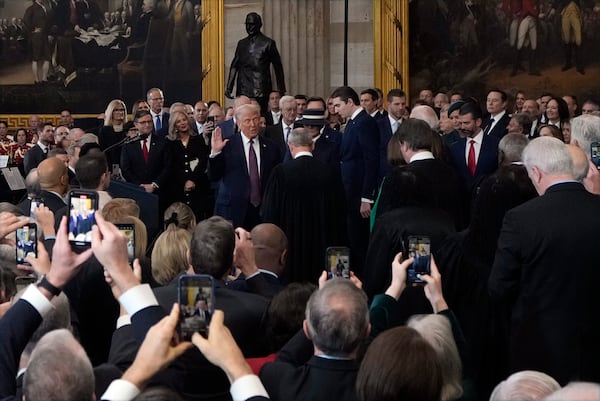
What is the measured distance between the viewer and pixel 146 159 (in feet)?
40.8

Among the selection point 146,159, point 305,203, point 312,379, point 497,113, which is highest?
point 497,113

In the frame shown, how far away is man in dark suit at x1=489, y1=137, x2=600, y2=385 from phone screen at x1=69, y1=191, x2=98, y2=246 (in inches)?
89.9

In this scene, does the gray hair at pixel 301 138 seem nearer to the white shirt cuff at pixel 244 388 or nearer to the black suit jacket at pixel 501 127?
the black suit jacket at pixel 501 127

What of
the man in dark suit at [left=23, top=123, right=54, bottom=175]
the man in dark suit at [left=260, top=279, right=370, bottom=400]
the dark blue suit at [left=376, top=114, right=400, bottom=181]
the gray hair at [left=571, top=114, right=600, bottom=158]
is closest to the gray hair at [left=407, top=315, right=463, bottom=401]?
the man in dark suit at [left=260, top=279, right=370, bottom=400]

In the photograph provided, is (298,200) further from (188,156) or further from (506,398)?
(506,398)

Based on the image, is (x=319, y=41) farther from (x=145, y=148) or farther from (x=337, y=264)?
(x=337, y=264)

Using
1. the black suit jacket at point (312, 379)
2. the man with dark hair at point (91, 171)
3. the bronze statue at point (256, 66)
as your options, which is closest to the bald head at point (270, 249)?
the man with dark hair at point (91, 171)

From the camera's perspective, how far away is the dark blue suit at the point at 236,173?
10.9 metres

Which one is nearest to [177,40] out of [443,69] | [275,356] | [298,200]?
[443,69]

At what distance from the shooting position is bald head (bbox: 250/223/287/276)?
22.4 ft

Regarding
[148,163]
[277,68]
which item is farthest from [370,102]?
[277,68]

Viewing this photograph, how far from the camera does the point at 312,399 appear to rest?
13.7 feet

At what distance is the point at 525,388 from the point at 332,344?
0.73m

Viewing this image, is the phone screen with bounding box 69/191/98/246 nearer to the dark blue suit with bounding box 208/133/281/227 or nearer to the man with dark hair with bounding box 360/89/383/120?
the dark blue suit with bounding box 208/133/281/227
